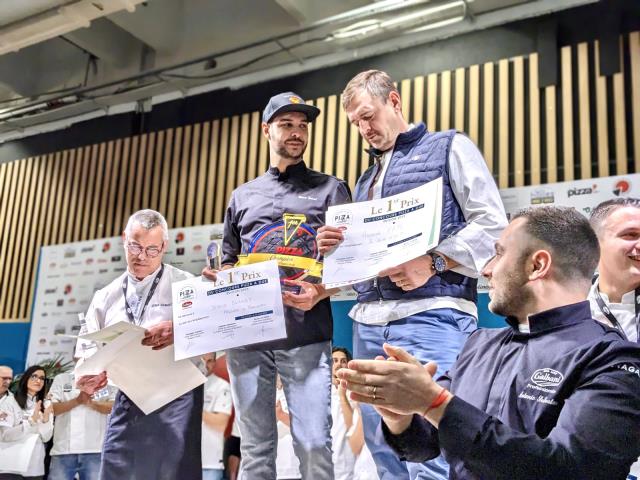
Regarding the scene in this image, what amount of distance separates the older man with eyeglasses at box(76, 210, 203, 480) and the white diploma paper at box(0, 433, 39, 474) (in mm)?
3022

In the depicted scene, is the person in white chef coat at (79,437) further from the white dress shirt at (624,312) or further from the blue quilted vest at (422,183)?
the white dress shirt at (624,312)

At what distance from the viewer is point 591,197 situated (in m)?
4.41

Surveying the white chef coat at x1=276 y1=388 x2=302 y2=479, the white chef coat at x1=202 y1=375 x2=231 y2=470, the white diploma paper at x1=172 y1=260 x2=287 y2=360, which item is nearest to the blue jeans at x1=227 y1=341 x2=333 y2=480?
the white diploma paper at x1=172 y1=260 x2=287 y2=360

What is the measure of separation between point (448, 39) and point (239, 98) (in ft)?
7.95

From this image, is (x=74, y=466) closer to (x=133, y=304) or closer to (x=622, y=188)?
(x=133, y=304)

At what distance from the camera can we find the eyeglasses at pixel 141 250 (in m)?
2.83

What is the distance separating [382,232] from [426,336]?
0.35m

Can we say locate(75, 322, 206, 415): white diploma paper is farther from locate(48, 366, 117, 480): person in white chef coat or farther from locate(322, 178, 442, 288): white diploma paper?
locate(48, 366, 117, 480): person in white chef coat

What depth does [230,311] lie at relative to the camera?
2.26 m

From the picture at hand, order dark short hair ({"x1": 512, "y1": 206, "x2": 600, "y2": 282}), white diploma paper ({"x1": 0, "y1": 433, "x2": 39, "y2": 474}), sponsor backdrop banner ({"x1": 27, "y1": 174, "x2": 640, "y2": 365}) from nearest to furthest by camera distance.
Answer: dark short hair ({"x1": 512, "y1": 206, "x2": 600, "y2": 282})
white diploma paper ({"x1": 0, "y1": 433, "x2": 39, "y2": 474})
sponsor backdrop banner ({"x1": 27, "y1": 174, "x2": 640, "y2": 365})

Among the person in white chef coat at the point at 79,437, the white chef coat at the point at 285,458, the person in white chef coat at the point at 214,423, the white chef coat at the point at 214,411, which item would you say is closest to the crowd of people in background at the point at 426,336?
the white chef coat at the point at 285,458

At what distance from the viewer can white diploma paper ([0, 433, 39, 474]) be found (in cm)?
525

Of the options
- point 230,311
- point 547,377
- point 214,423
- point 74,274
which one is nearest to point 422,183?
point 230,311

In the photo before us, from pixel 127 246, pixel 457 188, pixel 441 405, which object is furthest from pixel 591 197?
pixel 441 405
